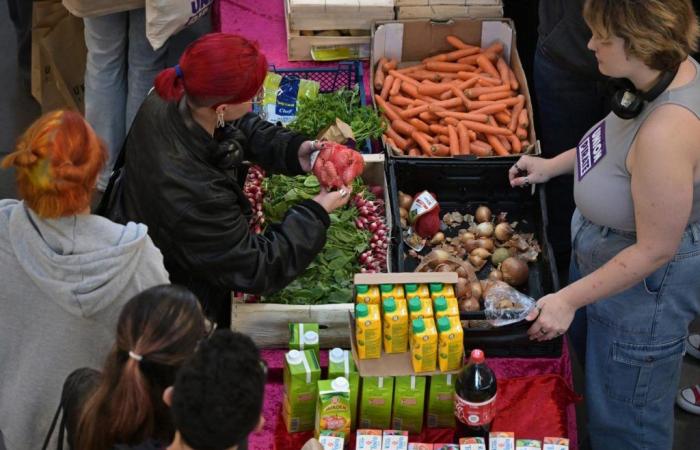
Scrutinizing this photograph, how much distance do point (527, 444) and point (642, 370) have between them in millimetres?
554

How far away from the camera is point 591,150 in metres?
2.83

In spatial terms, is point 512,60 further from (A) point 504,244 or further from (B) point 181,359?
(B) point 181,359

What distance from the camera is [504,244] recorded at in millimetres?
3725

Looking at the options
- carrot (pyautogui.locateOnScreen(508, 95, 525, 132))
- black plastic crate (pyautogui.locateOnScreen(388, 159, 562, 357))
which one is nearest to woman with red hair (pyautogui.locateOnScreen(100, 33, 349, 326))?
black plastic crate (pyautogui.locateOnScreen(388, 159, 562, 357))

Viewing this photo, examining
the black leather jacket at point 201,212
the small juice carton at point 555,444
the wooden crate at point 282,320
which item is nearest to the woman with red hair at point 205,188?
the black leather jacket at point 201,212

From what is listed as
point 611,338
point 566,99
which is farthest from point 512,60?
point 611,338

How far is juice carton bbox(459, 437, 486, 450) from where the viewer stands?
2.65m

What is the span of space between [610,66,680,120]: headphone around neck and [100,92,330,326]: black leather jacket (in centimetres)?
106

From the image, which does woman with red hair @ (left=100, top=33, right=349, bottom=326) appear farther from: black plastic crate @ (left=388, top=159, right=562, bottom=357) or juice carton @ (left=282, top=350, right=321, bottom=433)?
black plastic crate @ (left=388, top=159, right=562, bottom=357)

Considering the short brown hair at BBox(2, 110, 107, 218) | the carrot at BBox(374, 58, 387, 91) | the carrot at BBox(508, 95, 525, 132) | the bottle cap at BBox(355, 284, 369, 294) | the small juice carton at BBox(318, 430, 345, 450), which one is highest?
the short brown hair at BBox(2, 110, 107, 218)

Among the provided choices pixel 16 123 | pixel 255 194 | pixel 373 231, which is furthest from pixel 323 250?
pixel 16 123

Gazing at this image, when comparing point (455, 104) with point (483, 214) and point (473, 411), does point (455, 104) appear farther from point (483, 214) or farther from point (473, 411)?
point (473, 411)

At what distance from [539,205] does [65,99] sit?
113 inches

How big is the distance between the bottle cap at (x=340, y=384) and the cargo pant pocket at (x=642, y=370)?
3.14 feet
